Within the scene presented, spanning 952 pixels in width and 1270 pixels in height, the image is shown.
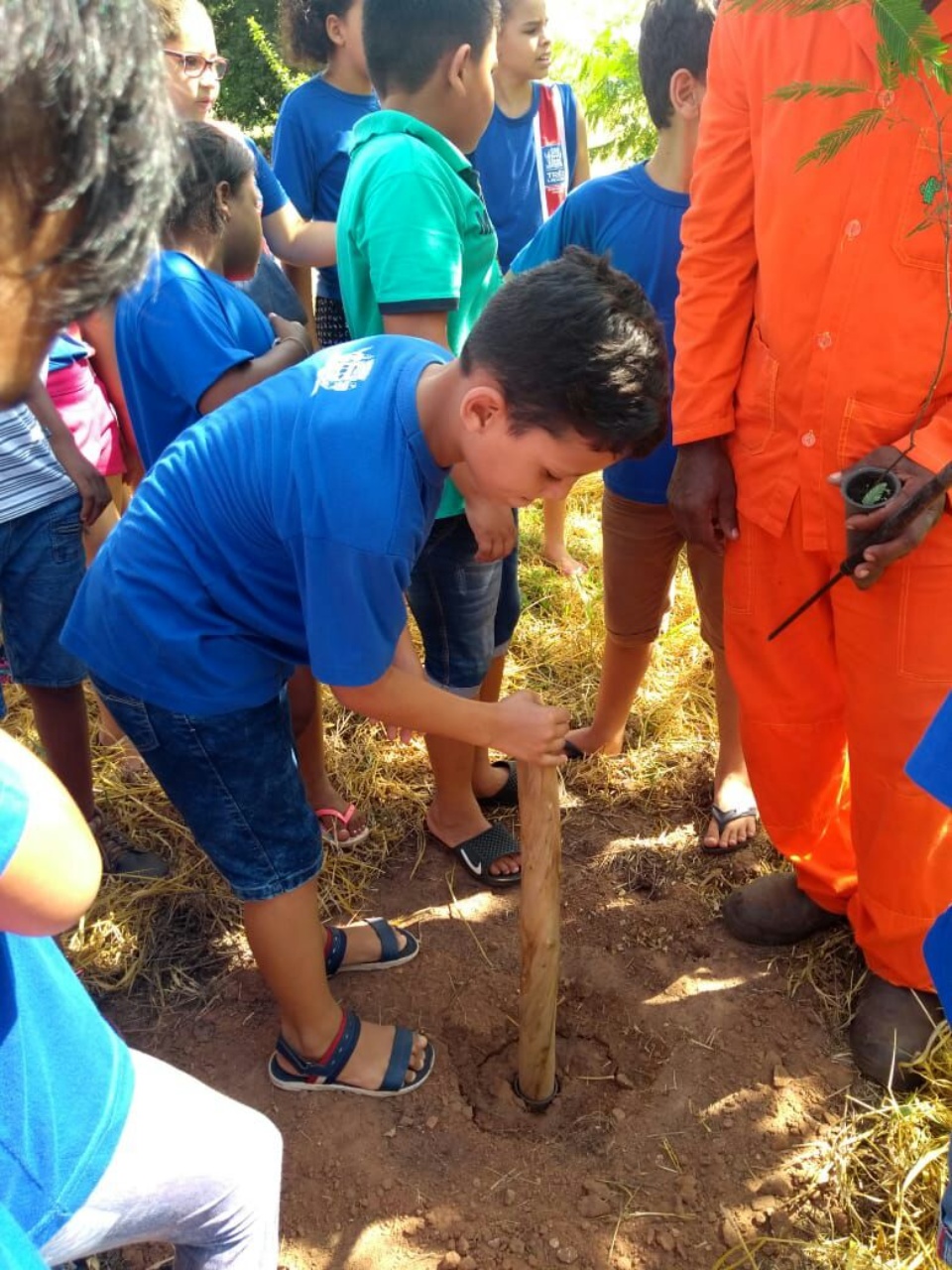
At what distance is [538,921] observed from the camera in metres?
2.08

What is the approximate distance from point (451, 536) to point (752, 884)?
1.27 metres

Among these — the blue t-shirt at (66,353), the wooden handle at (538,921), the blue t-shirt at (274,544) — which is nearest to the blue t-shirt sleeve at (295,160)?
the blue t-shirt at (66,353)

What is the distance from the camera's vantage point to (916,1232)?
201 centimetres

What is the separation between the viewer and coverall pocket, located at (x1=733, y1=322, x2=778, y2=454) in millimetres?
2160

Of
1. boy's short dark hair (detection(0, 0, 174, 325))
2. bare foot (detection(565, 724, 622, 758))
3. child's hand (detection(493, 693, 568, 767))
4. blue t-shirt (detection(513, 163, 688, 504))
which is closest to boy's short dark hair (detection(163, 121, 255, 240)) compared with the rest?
blue t-shirt (detection(513, 163, 688, 504))

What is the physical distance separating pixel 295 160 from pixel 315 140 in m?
0.11

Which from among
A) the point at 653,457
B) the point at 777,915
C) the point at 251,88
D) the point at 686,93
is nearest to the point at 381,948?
the point at 777,915

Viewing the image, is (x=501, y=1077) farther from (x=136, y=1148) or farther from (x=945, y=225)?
(x=945, y=225)

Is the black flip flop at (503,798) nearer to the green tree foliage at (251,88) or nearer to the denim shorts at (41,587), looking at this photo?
the denim shorts at (41,587)

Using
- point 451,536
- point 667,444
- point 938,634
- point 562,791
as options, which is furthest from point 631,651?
point 938,634

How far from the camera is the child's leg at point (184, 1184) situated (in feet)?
4.13

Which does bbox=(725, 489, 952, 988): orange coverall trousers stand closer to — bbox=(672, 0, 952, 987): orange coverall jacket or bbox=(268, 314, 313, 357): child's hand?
bbox=(672, 0, 952, 987): orange coverall jacket

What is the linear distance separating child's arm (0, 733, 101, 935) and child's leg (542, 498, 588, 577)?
3474 millimetres

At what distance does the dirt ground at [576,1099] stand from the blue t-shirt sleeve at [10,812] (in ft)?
5.07
